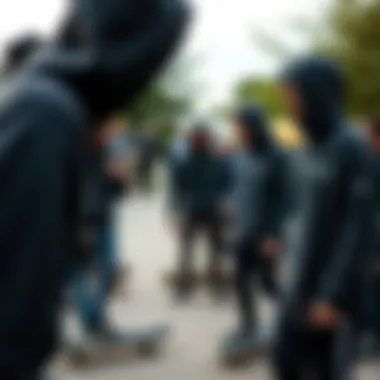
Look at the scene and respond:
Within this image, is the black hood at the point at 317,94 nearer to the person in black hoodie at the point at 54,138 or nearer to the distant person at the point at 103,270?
the person in black hoodie at the point at 54,138

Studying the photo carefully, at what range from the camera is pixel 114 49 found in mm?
2246

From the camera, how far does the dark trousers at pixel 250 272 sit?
351 inches

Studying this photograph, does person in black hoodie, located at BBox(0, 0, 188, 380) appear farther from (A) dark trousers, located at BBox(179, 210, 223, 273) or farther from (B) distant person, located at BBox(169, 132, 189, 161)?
(A) dark trousers, located at BBox(179, 210, 223, 273)

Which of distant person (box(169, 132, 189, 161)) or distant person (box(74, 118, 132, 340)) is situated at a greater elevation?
distant person (box(169, 132, 189, 161))

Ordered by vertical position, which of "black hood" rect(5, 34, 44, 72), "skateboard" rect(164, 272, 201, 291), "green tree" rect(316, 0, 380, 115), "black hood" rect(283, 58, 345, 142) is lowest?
"black hood" rect(5, 34, 44, 72)

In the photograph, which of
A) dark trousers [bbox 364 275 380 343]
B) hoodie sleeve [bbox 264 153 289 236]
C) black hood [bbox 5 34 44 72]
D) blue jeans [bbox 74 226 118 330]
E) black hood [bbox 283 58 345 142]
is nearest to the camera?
black hood [bbox 5 34 44 72]

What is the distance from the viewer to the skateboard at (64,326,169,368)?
938 cm

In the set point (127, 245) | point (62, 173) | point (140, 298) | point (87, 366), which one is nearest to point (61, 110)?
point (62, 173)

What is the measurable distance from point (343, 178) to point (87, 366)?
4.54 metres

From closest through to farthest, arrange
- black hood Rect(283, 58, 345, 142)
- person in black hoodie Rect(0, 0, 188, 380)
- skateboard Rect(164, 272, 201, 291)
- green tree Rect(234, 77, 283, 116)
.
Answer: person in black hoodie Rect(0, 0, 188, 380), black hood Rect(283, 58, 345, 142), skateboard Rect(164, 272, 201, 291), green tree Rect(234, 77, 283, 116)

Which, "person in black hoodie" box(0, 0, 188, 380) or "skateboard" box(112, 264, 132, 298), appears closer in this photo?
"person in black hoodie" box(0, 0, 188, 380)

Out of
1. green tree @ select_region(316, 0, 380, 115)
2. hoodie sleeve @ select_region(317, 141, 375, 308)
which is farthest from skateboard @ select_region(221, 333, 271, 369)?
green tree @ select_region(316, 0, 380, 115)

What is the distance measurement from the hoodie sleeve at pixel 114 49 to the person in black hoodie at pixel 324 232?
2.83 meters

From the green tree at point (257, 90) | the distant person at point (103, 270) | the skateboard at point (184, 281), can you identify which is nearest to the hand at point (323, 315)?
the distant person at point (103, 270)
